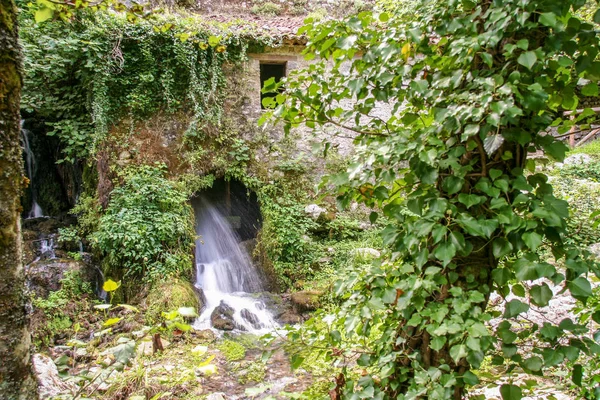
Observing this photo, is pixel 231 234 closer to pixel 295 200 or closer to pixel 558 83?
pixel 295 200

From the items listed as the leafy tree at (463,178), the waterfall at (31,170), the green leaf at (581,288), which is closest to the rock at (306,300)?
the leafy tree at (463,178)

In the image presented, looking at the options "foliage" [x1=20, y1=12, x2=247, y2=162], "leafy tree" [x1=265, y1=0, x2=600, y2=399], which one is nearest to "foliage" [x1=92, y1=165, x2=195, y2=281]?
"foliage" [x1=20, y1=12, x2=247, y2=162]

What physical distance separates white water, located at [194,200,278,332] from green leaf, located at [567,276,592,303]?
369 centimetres

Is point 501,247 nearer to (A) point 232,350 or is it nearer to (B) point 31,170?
(A) point 232,350

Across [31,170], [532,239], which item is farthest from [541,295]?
[31,170]

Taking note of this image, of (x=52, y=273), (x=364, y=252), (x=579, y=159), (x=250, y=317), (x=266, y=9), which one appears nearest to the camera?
(x=250, y=317)

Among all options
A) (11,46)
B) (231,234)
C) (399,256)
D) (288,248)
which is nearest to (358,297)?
(399,256)

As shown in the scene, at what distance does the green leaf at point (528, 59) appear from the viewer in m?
1.06

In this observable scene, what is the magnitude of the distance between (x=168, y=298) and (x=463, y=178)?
5201 millimetres

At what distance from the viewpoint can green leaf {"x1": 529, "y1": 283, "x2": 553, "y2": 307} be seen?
44.1 inches

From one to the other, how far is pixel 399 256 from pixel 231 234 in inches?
316

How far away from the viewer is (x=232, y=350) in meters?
4.66

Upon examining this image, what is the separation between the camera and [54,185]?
28.3ft

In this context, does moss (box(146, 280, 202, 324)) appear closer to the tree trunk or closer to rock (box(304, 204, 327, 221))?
rock (box(304, 204, 327, 221))
